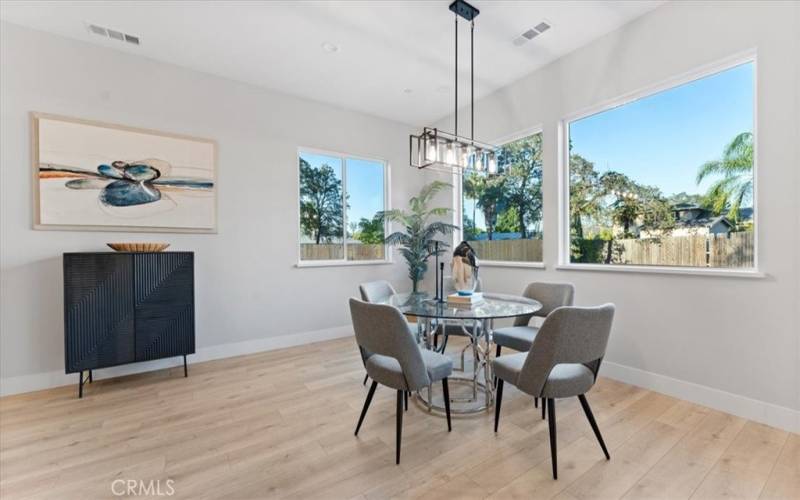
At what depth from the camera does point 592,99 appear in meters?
3.22

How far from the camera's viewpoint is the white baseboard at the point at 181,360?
281cm

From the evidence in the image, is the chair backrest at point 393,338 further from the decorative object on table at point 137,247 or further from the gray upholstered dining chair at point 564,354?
the decorative object on table at point 137,247

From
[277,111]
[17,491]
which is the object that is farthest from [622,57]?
[17,491]

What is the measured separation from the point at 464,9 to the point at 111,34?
3102 mm

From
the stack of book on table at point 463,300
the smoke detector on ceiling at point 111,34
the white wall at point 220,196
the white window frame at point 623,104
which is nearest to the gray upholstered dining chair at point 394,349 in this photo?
the stack of book on table at point 463,300

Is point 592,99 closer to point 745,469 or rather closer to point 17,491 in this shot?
point 745,469

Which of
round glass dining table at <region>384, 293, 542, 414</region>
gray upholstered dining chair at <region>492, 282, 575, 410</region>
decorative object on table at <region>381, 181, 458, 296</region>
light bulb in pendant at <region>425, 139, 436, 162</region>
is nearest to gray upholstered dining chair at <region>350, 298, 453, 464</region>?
round glass dining table at <region>384, 293, 542, 414</region>

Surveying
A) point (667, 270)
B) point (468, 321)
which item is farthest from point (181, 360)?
point (667, 270)

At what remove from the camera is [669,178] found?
2.83 meters

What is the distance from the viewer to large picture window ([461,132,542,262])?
3.87m

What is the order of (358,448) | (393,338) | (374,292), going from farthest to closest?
(374,292)
(358,448)
(393,338)

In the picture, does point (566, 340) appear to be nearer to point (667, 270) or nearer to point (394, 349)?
point (394, 349)

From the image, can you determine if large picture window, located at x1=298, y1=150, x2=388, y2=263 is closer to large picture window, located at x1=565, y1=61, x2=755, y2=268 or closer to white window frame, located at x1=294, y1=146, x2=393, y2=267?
white window frame, located at x1=294, y1=146, x2=393, y2=267

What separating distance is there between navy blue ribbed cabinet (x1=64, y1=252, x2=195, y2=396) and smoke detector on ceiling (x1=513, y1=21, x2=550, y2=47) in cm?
372
